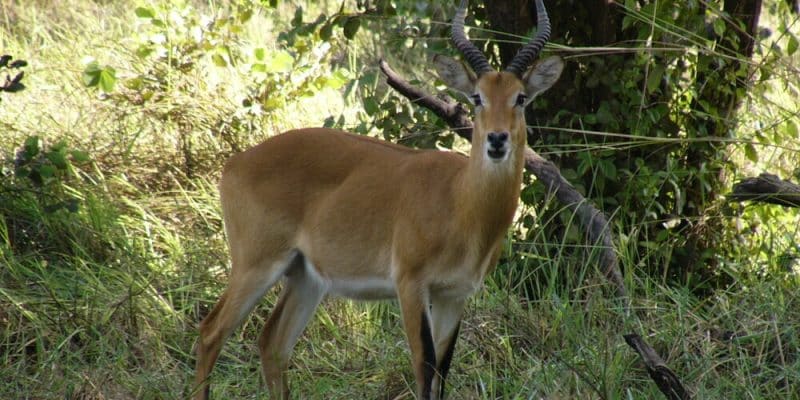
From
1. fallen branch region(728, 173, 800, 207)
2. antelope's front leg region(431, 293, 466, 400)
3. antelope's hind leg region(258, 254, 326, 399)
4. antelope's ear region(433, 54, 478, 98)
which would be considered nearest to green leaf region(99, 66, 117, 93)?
antelope's hind leg region(258, 254, 326, 399)

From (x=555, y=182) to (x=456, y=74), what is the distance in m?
1.08

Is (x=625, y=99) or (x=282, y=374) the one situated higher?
(x=625, y=99)

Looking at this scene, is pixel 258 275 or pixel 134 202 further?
pixel 134 202

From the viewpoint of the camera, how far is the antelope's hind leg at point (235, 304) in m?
5.39

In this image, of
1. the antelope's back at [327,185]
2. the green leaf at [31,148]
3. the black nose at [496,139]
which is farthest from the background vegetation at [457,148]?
the antelope's back at [327,185]

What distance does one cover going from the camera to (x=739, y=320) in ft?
17.6

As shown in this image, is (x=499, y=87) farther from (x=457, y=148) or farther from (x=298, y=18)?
(x=457, y=148)

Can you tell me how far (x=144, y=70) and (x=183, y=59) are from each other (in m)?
0.40

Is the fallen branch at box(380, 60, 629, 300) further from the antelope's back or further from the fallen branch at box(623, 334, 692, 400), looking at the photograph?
the fallen branch at box(623, 334, 692, 400)

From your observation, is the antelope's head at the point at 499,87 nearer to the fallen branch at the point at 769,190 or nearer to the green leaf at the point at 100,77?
the fallen branch at the point at 769,190

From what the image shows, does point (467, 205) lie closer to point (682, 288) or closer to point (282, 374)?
point (282, 374)

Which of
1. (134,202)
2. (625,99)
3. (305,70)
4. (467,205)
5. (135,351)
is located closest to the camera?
(467,205)

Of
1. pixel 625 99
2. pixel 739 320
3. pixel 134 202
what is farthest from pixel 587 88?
pixel 134 202

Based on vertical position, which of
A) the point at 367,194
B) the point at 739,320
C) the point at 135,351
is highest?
the point at 367,194
